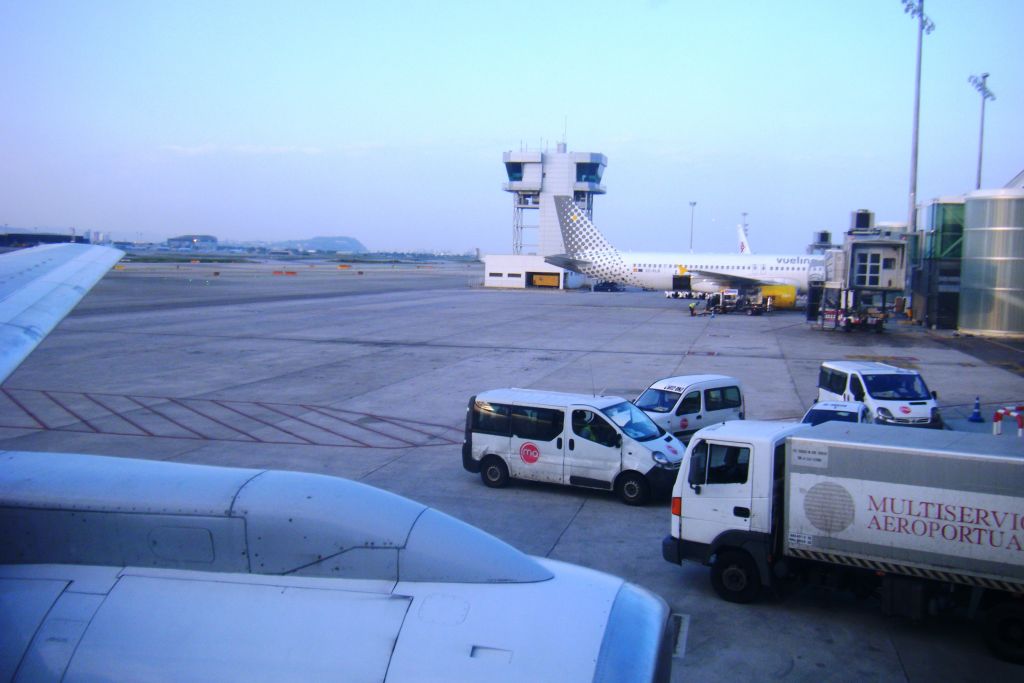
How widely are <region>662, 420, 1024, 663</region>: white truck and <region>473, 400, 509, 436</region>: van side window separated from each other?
4.53 metres

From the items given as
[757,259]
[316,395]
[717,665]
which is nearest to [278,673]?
[717,665]

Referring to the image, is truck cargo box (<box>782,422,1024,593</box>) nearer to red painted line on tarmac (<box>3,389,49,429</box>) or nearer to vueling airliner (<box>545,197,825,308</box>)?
red painted line on tarmac (<box>3,389,49,429</box>)

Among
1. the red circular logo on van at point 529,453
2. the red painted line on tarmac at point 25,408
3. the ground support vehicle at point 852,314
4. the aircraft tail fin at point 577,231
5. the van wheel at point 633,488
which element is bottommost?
the red painted line on tarmac at point 25,408

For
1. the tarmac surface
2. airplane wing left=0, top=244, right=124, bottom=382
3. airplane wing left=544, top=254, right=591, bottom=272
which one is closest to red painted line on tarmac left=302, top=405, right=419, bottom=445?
the tarmac surface

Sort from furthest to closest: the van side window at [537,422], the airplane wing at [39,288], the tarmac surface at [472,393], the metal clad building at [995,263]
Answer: the metal clad building at [995,263]
the van side window at [537,422]
the tarmac surface at [472,393]
the airplane wing at [39,288]

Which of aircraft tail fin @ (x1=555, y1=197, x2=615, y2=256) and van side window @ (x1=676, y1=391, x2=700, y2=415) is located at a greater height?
aircraft tail fin @ (x1=555, y1=197, x2=615, y2=256)

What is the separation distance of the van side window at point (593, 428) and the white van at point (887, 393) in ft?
25.4

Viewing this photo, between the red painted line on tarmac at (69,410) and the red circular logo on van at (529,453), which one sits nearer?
the red circular logo on van at (529,453)

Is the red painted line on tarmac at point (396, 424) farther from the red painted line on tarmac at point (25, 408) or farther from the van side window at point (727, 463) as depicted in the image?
the van side window at point (727, 463)

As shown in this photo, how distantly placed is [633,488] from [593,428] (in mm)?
1195

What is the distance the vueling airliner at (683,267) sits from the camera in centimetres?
5803

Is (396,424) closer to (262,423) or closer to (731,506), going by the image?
(262,423)

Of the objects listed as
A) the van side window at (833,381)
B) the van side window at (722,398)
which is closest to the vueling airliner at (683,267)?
the van side window at (833,381)

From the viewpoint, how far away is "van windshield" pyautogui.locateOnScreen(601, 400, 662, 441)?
13.7 m
